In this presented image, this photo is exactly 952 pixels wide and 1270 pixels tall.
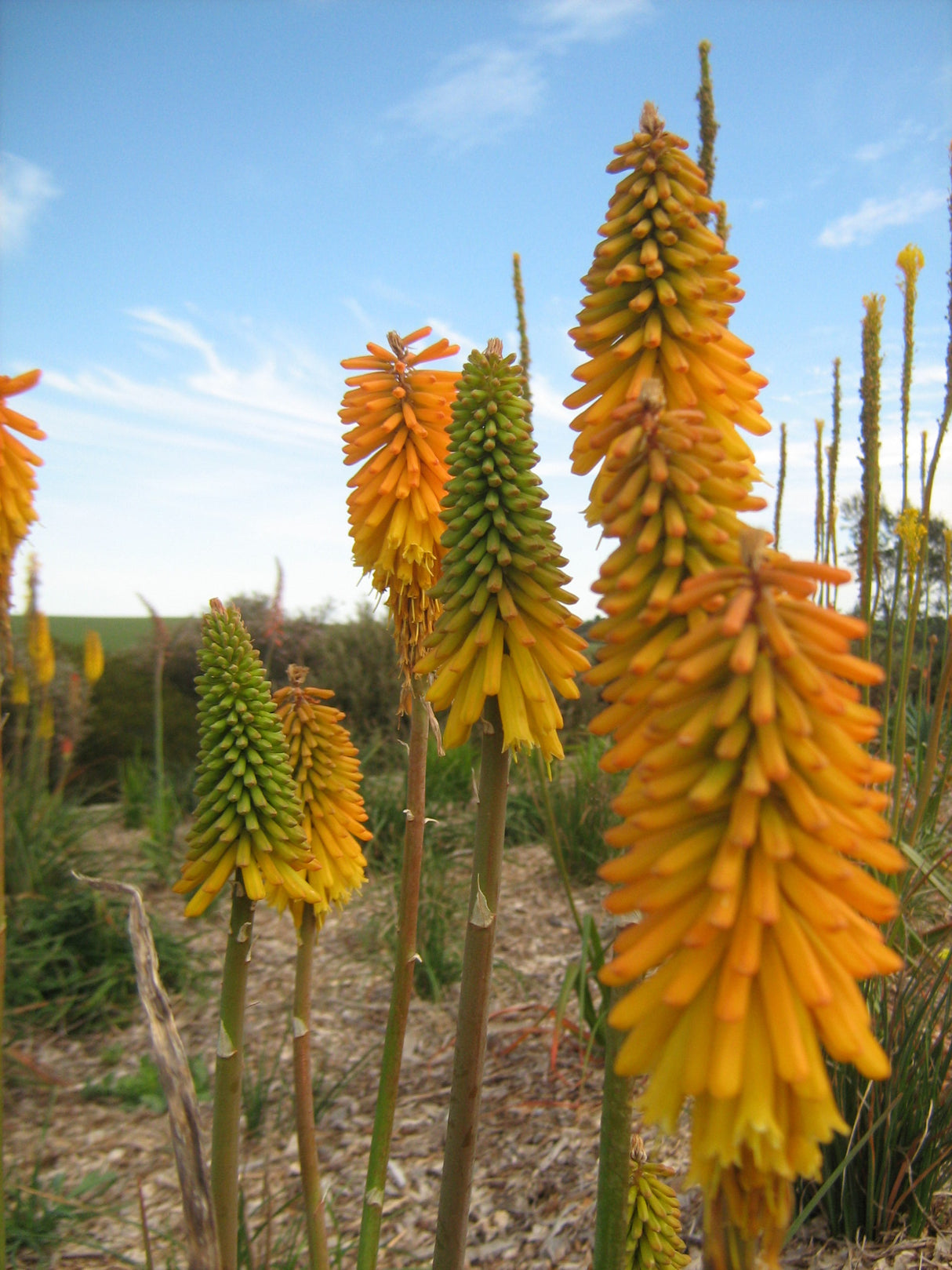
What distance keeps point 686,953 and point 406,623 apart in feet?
6.16

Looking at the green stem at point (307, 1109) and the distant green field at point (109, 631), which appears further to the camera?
the distant green field at point (109, 631)

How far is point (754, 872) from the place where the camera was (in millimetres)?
1029

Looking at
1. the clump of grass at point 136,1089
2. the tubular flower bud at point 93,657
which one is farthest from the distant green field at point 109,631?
the clump of grass at point 136,1089

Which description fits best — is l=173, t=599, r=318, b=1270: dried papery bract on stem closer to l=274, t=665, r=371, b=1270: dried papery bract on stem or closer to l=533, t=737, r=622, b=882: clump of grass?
l=274, t=665, r=371, b=1270: dried papery bract on stem

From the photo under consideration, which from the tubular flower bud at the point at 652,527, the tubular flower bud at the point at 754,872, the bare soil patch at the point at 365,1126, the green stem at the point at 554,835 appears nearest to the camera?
the tubular flower bud at the point at 754,872

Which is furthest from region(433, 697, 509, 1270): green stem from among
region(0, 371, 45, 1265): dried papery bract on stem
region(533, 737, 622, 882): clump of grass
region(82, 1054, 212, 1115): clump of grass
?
region(533, 737, 622, 882): clump of grass

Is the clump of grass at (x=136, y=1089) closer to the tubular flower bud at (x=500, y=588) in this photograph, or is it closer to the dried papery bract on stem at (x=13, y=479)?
the dried papery bract on stem at (x=13, y=479)

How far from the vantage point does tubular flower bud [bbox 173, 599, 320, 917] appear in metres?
2.10

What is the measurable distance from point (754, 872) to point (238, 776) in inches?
54.6

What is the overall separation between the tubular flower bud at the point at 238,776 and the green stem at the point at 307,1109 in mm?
622

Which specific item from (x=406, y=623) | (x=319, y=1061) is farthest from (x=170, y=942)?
(x=406, y=623)

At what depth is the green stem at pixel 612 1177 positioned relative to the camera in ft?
4.79

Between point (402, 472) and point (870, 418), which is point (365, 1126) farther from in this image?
point (870, 418)

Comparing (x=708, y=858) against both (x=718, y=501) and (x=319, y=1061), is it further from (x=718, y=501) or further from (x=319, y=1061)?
(x=319, y=1061)
